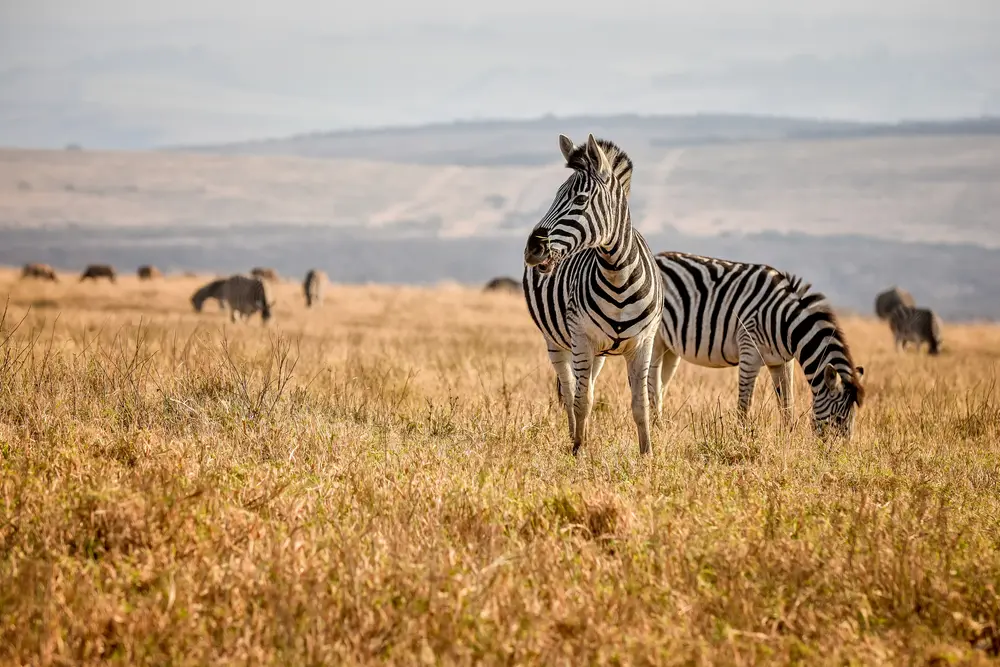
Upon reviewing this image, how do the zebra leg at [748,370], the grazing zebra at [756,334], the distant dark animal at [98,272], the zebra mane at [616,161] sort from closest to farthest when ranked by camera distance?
the zebra mane at [616,161] < the grazing zebra at [756,334] < the zebra leg at [748,370] < the distant dark animal at [98,272]

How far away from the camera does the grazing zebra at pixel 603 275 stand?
7.41m

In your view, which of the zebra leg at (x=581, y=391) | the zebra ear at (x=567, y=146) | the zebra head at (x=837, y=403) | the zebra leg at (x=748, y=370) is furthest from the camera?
the zebra leg at (x=748, y=370)

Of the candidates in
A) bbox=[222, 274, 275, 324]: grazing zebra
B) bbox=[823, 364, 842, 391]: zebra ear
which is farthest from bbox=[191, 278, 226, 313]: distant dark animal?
bbox=[823, 364, 842, 391]: zebra ear

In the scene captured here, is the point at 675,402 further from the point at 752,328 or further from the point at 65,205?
the point at 65,205

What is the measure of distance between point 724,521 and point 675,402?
4.95m

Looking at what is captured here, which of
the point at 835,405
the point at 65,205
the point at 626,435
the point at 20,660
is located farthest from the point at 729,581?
the point at 65,205

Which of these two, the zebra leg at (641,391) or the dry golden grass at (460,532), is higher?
the zebra leg at (641,391)

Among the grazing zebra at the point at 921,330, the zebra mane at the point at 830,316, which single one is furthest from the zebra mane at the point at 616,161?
the grazing zebra at the point at 921,330

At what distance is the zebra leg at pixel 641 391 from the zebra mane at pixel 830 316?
81.8 inches

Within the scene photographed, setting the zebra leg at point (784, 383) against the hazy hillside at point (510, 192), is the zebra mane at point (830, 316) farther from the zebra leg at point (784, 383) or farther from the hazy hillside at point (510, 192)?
the hazy hillside at point (510, 192)

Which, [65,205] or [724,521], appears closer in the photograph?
[724,521]

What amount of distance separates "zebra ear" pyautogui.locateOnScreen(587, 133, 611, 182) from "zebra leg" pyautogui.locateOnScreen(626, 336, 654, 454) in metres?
1.36

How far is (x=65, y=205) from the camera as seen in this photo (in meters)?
153

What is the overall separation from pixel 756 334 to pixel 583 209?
3485mm
